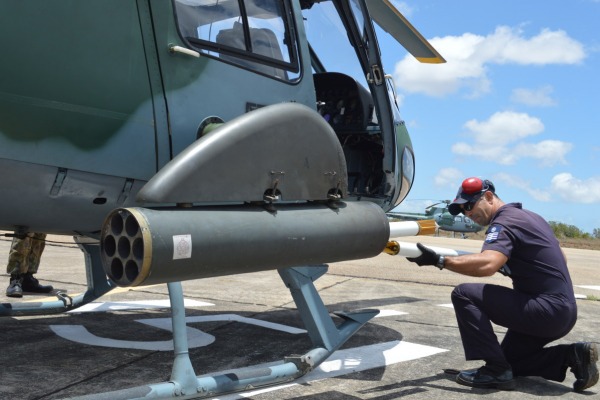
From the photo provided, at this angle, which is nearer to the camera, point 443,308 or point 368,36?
point 368,36

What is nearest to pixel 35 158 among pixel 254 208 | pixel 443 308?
pixel 254 208

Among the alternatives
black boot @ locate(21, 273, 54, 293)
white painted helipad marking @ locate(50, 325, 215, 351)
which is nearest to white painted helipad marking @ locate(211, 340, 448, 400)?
white painted helipad marking @ locate(50, 325, 215, 351)

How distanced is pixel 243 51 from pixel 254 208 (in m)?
1.07

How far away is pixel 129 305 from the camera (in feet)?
22.1

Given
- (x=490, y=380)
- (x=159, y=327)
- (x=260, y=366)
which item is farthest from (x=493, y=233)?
(x=159, y=327)

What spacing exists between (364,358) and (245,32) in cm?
240

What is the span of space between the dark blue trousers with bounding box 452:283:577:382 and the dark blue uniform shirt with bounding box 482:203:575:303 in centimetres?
6

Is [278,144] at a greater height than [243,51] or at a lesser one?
lesser

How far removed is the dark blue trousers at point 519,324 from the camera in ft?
14.4

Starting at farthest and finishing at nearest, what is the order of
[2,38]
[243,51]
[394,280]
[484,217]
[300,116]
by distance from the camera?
[394,280] → [484,217] → [243,51] → [300,116] → [2,38]

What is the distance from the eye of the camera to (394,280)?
9.95 metres

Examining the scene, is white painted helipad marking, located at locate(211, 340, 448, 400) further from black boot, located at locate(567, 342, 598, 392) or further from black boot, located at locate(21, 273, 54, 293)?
black boot, located at locate(21, 273, 54, 293)

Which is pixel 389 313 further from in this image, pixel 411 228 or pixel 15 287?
pixel 15 287

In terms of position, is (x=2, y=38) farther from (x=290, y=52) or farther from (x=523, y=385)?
(x=523, y=385)
